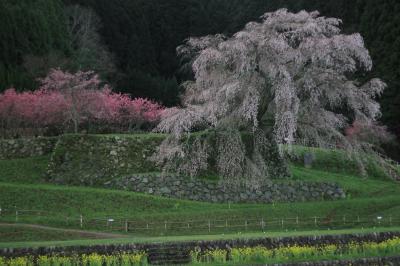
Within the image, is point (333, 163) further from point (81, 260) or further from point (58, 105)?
point (81, 260)

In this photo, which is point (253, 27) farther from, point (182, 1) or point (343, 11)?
point (182, 1)

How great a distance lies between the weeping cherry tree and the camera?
28359mm

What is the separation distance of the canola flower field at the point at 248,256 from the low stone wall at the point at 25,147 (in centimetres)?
2066

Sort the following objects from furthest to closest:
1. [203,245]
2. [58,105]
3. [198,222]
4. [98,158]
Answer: [58,105] < [98,158] < [198,222] < [203,245]

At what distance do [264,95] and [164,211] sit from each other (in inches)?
321

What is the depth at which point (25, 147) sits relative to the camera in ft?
113

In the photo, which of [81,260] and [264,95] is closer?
[81,260]

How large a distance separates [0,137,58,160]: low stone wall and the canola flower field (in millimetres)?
20664

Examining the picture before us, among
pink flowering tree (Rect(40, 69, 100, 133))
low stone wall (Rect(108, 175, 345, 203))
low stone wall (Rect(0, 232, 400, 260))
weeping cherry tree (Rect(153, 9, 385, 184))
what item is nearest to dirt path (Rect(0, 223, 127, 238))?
low stone wall (Rect(0, 232, 400, 260))

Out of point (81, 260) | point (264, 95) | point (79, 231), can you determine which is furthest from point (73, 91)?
point (81, 260)

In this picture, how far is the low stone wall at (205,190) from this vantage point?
28.6 m

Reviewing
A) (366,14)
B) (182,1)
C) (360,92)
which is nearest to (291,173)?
(360,92)

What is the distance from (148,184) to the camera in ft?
95.2

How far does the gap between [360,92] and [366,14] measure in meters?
29.8
